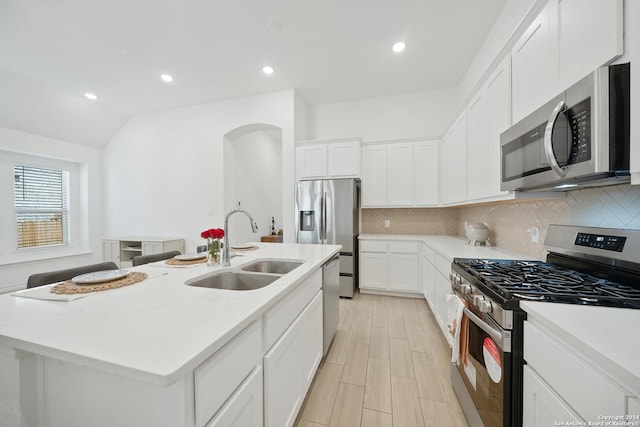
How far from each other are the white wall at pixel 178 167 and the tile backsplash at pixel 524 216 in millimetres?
1956

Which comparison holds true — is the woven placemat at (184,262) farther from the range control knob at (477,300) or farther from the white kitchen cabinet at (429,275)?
the white kitchen cabinet at (429,275)

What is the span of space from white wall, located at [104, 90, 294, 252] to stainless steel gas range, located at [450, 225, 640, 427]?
2880 mm

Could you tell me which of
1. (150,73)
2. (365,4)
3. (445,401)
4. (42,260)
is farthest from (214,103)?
(445,401)

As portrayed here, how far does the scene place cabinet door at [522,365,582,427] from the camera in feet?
2.38

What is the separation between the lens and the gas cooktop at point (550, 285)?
88 cm

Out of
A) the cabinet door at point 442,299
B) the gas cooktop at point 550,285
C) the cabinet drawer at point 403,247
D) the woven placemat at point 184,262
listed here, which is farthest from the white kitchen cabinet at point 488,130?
the woven placemat at point 184,262

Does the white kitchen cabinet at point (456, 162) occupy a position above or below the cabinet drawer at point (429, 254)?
above

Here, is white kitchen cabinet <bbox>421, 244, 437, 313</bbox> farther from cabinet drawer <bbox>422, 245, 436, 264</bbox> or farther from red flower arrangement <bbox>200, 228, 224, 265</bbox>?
red flower arrangement <bbox>200, 228, 224, 265</bbox>

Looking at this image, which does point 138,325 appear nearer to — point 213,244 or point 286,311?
point 286,311

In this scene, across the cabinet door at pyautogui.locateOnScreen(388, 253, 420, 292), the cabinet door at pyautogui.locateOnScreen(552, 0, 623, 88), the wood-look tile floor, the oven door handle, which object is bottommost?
the wood-look tile floor

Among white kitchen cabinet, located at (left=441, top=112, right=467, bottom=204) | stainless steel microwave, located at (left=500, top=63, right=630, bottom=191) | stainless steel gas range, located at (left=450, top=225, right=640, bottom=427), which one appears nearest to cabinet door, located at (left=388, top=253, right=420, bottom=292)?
white kitchen cabinet, located at (left=441, top=112, right=467, bottom=204)

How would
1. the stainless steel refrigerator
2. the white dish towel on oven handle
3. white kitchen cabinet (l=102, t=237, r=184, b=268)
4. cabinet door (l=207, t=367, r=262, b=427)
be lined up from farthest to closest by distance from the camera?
1. white kitchen cabinet (l=102, t=237, r=184, b=268)
2. the stainless steel refrigerator
3. the white dish towel on oven handle
4. cabinet door (l=207, t=367, r=262, b=427)

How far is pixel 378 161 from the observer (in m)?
3.69

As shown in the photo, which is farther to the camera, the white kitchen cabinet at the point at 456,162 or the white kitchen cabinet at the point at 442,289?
the white kitchen cabinet at the point at 456,162
